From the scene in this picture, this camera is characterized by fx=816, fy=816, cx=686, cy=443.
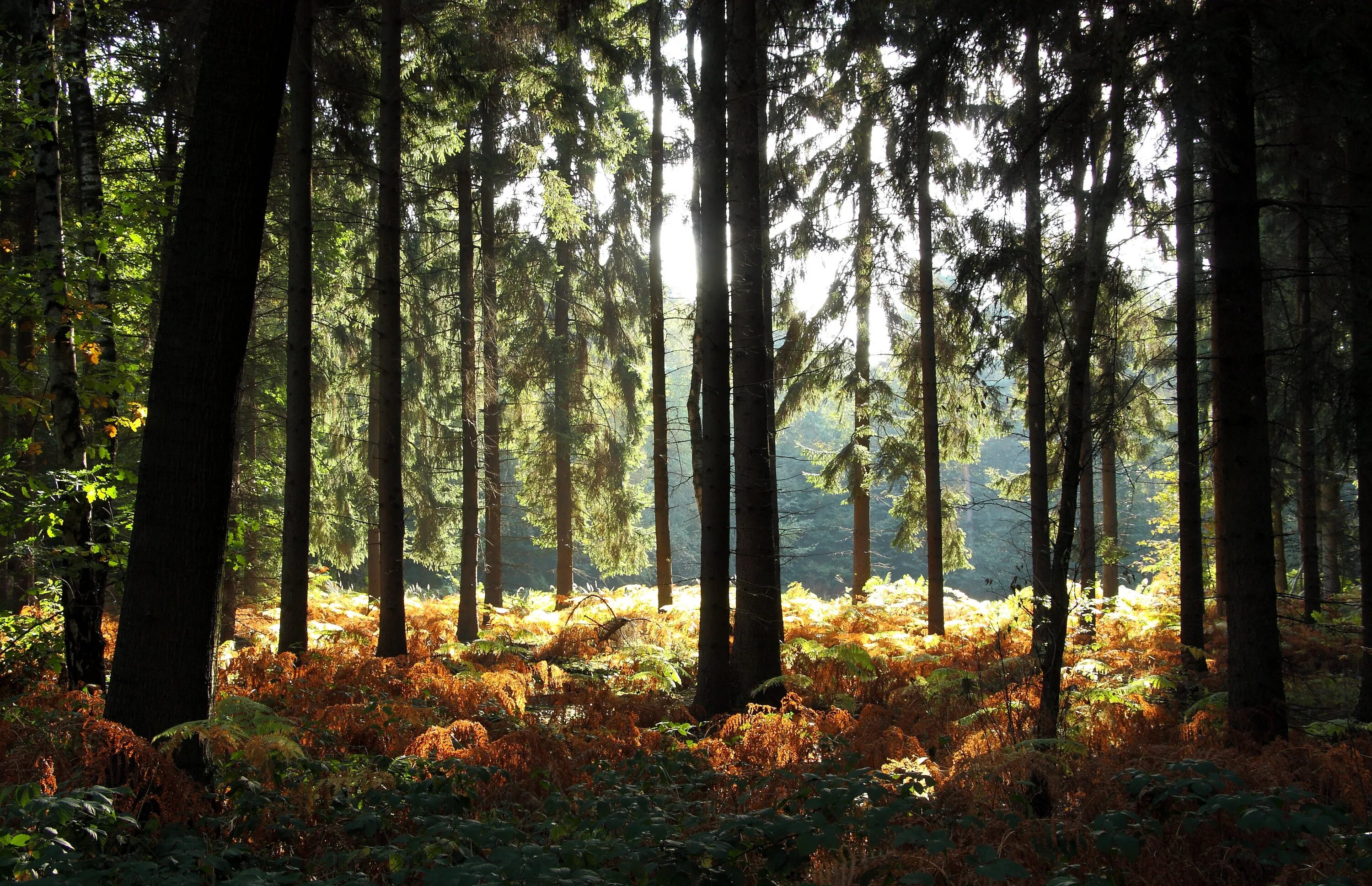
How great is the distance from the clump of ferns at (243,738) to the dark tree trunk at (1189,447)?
28.2 ft

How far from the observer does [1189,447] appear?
9.57m

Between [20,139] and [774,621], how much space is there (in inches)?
316

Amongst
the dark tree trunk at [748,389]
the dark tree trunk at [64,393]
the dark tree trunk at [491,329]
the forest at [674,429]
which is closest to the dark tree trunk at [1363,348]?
the forest at [674,429]

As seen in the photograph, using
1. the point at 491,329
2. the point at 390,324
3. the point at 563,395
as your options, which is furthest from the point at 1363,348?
the point at 563,395

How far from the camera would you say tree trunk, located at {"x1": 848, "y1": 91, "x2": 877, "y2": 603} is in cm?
1353

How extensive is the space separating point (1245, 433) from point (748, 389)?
4110 millimetres

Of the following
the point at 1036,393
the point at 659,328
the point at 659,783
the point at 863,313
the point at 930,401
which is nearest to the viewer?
the point at 659,783

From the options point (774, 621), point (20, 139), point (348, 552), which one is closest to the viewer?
point (20, 139)

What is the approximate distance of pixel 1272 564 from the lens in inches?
239

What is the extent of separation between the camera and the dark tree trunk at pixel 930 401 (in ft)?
41.3

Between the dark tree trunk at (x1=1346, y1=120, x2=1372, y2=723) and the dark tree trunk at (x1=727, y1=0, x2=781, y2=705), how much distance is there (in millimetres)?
4840

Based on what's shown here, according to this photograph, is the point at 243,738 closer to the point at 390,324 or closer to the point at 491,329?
the point at 390,324

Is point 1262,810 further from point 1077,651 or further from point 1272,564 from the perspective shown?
point 1077,651

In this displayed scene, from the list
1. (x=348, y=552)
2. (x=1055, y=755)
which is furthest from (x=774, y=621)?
(x=348, y=552)
